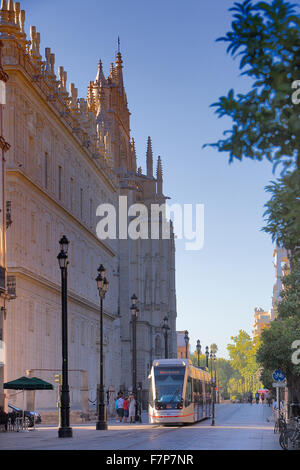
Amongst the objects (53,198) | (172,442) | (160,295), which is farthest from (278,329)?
(160,295)

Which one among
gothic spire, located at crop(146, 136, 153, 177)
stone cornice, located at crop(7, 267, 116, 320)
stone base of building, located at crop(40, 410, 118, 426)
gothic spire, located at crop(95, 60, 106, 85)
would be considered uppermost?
gothic spire, located at crop(95, 60, 106, 85)

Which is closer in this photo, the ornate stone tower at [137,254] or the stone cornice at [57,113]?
the stone cornice at [57,113]

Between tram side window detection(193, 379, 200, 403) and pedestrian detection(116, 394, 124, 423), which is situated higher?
tram side window detection(193, 379, 200, 403)

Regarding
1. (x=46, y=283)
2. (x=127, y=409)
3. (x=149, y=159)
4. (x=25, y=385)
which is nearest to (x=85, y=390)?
(x=127, y=409)

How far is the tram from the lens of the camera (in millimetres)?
49375

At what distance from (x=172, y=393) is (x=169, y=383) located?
613 mm

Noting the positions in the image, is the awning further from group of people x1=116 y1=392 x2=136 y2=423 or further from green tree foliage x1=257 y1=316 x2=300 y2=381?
green tree foliage x1=257 y1=316 x2=300 y2=381

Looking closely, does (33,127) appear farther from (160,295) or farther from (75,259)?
(160,295)

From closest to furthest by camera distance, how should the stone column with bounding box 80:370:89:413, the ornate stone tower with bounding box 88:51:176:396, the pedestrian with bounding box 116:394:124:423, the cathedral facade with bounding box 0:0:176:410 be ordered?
the cathedral facade with bounding box 0:0:176:410
the stone column with bounding box 80:370:89:413
the pedestrian with bounding box 116:394:124:423
the ornate stone tower with bounding box 88:51:176:396

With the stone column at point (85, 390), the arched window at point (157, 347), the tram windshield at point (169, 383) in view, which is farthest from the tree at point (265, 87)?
the arched window at point (157, 347)

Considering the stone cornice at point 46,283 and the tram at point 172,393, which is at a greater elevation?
the stone cornice at point 46,283

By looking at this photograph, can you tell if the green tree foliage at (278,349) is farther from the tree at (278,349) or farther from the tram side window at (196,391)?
the tram side window at (196,391)

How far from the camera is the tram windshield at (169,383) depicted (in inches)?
1945

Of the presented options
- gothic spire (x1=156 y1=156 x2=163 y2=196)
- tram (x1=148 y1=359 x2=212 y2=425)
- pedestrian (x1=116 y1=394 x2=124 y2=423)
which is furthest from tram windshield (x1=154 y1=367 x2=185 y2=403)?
gothic spire (x1=156 y1=156 x2=163 y2=196)
